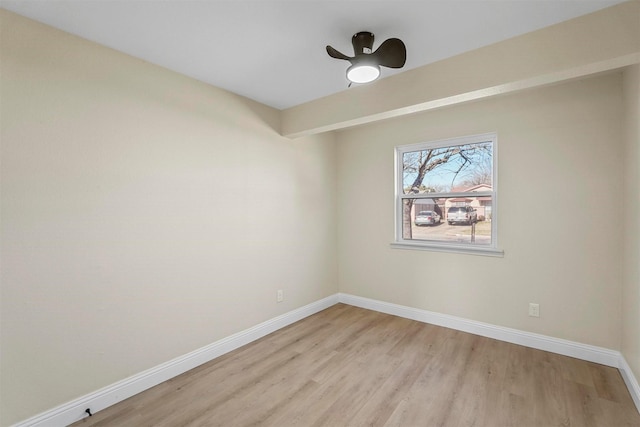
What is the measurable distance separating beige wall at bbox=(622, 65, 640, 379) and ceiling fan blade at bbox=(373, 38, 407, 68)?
1.63m

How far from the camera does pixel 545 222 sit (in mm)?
2756

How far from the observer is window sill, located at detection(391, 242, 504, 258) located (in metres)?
3.04

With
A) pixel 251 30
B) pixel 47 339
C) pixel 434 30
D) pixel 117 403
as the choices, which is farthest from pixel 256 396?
pixel 434 30

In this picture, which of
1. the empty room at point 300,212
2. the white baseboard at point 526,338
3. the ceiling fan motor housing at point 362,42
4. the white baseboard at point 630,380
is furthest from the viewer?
the white baseboard at point 526,338

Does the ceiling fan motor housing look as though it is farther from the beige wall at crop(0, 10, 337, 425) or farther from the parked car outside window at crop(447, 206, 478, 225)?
the parked car outside window at crop(447, 206, 478, 225)

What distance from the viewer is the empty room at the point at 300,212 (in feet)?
5.71

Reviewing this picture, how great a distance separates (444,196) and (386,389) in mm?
2201

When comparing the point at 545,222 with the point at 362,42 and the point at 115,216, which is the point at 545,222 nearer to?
the point at 362,42

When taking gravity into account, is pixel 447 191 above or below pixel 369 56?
below

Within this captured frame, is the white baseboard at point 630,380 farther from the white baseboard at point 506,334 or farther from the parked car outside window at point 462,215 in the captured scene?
the parked car outside window at point 462,215

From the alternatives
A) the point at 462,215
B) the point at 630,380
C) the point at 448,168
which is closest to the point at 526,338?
the point at 630,380

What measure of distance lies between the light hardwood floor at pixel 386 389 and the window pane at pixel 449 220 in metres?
1.10

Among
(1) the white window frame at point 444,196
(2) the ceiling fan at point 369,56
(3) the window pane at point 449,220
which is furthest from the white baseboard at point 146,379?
(2) the ceiling fan at point 369,56

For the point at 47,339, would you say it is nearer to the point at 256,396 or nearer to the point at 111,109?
the point at 256,396
